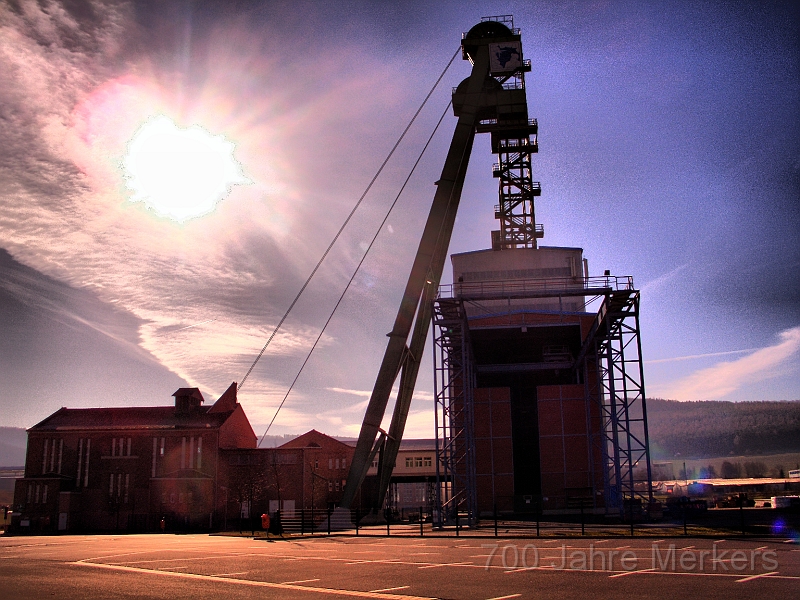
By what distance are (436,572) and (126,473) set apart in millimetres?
→ 51770

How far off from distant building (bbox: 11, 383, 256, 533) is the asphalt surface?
123ft

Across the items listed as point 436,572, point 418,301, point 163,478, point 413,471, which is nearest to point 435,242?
point 418,301

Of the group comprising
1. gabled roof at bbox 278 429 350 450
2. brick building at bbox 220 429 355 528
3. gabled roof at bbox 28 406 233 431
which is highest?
gabled roof at bbox 28 406 233 431

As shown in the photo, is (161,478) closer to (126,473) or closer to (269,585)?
(126,473)

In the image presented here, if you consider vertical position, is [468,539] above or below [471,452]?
below

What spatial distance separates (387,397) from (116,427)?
3597 cm

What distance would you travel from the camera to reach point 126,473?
58281 millimetres

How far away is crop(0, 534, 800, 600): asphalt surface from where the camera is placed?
1077cm

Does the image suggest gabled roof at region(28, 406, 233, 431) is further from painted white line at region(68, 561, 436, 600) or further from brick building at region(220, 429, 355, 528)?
painted white line at region(68, 561, 436, 600)

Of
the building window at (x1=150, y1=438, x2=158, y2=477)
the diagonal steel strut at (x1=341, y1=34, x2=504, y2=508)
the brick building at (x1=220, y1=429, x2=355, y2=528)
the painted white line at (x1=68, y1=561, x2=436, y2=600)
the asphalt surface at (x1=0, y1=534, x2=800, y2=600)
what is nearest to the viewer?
the painted white line at (x1=68, y1=561, x2=436, y2=600)

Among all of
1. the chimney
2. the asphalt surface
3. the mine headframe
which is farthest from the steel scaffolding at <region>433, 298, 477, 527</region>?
the chimney

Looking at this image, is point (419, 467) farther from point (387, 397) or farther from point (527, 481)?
point (387, 397)

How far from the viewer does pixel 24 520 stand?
184ft

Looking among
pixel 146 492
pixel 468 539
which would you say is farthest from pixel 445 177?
pixel 146 492
